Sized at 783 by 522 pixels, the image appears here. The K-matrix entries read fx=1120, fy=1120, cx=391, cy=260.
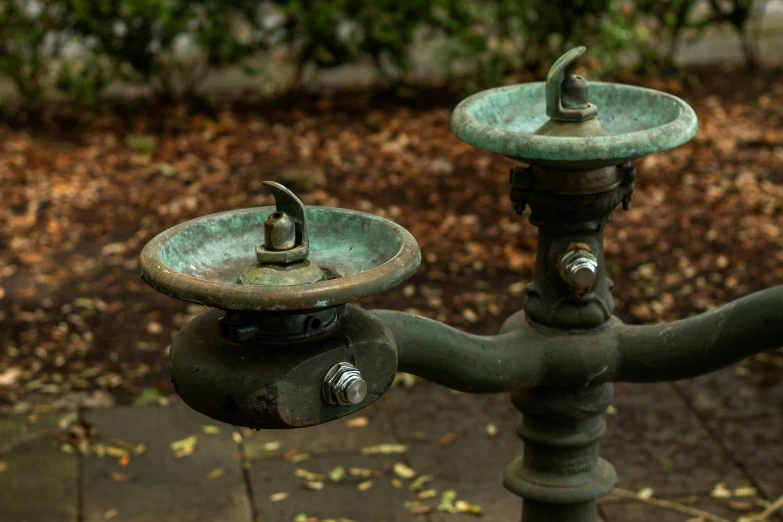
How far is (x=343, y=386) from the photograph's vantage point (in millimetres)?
1762

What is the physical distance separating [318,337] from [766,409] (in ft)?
8.85

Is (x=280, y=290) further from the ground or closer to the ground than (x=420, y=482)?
further from the ground

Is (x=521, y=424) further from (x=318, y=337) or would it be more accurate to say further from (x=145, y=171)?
(x=145, y=171)

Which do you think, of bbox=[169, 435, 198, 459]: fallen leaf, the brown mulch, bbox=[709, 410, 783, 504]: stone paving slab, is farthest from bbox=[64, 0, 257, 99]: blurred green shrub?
bbox=[709, 410, 783, 504]: stone paving slab

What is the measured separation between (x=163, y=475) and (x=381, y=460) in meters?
0.73

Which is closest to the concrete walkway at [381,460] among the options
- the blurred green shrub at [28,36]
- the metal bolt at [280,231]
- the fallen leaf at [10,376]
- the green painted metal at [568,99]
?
the fallen leaf at [10,376]

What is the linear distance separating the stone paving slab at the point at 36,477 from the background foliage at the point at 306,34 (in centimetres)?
303

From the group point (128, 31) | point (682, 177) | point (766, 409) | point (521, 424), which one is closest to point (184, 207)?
point (128, 31)

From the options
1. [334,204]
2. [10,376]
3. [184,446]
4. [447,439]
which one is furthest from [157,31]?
[447,439]

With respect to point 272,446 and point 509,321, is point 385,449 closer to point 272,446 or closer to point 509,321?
point 272,446

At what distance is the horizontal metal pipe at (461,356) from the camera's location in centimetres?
207

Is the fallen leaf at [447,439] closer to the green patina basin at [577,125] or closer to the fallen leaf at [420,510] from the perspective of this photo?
the fallen leaf at [420,510]

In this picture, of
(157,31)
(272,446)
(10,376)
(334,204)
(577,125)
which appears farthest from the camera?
(157,31)

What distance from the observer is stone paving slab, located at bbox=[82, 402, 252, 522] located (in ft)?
11.6
